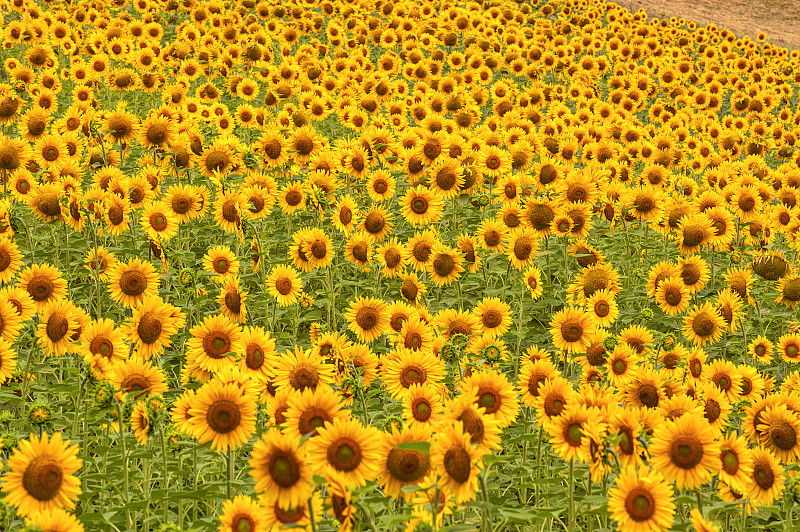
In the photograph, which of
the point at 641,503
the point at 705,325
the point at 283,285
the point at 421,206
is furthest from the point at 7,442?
the point at 705,325

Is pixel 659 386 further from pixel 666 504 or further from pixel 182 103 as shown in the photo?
pixel 182 103

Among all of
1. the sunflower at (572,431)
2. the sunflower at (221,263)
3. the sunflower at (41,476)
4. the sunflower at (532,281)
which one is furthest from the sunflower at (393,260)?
the sunflower at (41,476)

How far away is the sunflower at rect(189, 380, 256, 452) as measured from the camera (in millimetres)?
3385

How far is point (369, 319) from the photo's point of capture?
584 centimetres

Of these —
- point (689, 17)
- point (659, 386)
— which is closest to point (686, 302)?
point (659, 386)

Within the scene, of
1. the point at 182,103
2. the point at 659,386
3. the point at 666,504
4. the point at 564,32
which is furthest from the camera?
the point at 564,32

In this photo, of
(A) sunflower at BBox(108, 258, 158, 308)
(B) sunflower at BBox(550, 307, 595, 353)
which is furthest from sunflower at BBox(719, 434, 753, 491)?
(A) sunflower at BBox(108, 258, 158, 308)

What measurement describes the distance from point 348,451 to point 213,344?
73.1 inches

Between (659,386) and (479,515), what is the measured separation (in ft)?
4.48

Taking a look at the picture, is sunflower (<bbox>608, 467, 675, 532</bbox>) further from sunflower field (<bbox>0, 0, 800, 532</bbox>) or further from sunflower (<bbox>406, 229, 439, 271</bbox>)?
sunflower (<bbox>406, 229, 439, 271</bbox>)

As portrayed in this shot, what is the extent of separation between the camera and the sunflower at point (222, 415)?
3.38 metres

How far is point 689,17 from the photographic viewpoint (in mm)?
30188

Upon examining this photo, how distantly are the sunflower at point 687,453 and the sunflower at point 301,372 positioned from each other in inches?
68.3

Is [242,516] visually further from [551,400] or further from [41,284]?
[41,284]
